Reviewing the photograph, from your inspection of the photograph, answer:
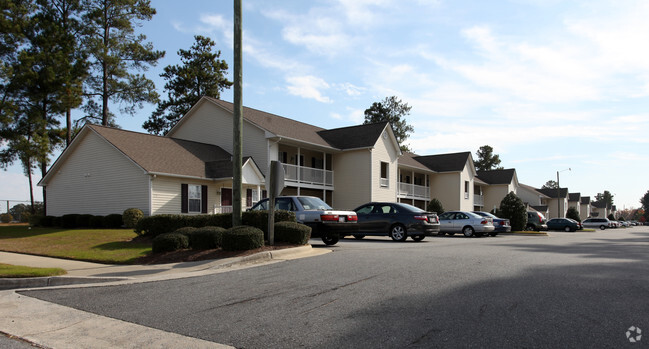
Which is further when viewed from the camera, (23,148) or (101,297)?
(23,148)

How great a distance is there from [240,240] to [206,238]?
3.88ft

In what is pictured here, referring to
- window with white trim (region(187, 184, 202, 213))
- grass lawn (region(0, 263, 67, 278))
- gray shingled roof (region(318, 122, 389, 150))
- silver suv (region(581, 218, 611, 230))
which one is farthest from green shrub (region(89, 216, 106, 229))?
silver suv (region(581, 218, 611, 230))

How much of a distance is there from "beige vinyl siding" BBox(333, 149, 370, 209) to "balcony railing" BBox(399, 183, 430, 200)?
7.48 m

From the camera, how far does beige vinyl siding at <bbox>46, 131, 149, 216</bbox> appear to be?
24.6 m

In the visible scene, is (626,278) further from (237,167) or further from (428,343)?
(237,167)

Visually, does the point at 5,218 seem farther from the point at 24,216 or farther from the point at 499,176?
the point at 499,176

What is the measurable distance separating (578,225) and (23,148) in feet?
160

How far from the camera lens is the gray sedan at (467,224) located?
26578 millimetres

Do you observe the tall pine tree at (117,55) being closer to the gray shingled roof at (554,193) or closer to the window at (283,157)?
the window at (283,157)

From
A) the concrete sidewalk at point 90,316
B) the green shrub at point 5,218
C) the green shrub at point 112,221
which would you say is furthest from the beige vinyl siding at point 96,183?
the concrete sidewalk at point 90,316

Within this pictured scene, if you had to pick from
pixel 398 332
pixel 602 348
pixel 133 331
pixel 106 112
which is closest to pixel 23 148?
pixel 106 112

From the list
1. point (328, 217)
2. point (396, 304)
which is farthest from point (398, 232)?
point (396, 304)

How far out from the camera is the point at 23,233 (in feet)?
75.5

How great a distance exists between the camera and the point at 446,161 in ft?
156
